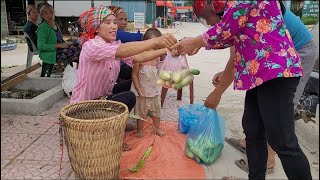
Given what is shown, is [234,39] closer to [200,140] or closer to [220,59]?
[200,140]

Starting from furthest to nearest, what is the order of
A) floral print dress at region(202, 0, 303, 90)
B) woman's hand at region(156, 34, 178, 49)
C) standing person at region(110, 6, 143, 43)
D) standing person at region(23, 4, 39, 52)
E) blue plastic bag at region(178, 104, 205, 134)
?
standing person at region(23, 4, 39, 52)
standing person at region(110, 6, 143, 43)
blue plastic bag at region(178, 104, 205, 134)
woman's hand at region(156, 34, 178, 49)
floral print dress at region(202, 0, 303, 90)

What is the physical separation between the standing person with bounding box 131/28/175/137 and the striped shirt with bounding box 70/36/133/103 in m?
0.30

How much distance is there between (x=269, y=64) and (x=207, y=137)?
125 cm

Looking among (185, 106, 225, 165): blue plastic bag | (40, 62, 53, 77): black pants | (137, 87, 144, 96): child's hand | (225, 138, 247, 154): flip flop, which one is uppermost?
(137, 87, 144, 96): child's hand

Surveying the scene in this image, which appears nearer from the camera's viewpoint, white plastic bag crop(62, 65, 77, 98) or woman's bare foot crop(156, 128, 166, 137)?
woman's bare foot crop(156, 128, 166, 137)

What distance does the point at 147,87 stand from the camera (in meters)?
3.53

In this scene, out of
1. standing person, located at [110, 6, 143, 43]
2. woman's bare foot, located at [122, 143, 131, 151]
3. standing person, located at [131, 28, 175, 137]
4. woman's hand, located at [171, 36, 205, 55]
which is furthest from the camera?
standing person, located at [110, 6, 143, 43]

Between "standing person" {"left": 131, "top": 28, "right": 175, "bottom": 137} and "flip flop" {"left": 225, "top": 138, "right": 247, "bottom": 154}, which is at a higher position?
"standing person" {"left": 131, "top": 28, "right": 175, "bottom": 137}

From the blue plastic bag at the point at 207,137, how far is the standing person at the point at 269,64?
0.86m

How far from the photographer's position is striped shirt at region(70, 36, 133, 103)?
8.77 ft

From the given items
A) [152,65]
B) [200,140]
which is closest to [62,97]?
[152,65]

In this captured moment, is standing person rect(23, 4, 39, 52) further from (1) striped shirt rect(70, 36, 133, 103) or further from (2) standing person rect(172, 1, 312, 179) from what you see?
(2) standing person rect(172, 1, 312, 179)

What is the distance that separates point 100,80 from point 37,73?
420cm

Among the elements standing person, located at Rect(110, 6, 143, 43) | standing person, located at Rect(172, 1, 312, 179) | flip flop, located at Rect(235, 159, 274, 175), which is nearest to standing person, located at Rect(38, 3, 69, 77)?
standing person, located at Rect(110, 6, 143, 43)
